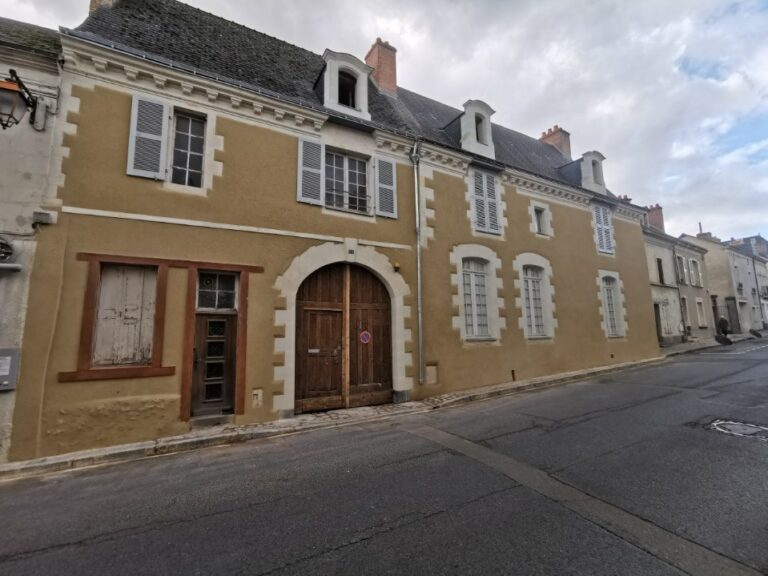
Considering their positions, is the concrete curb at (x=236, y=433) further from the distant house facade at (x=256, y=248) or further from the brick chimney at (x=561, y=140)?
the brick chimney at (x=561, y=140)

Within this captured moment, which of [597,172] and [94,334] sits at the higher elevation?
[597,172]

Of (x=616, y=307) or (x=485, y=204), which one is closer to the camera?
(x=485, y=204)

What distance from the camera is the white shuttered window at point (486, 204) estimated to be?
9938mm

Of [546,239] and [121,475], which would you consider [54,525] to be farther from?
[546,239]

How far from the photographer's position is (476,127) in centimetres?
1106

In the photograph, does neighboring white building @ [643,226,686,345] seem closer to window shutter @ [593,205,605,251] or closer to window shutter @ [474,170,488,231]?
window shutter @ [593,205,605,251]

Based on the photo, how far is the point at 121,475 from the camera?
439 centimetres

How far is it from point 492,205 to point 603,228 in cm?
583

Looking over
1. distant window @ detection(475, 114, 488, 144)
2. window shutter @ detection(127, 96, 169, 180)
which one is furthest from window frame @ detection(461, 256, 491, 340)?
window shutter @ detection(127, 96, 169, 180)

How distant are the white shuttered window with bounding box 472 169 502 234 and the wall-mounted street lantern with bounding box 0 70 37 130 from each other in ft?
29.3

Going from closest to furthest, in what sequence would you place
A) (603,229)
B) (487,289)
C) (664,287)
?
(487,289)
(603,229)
(664,287)

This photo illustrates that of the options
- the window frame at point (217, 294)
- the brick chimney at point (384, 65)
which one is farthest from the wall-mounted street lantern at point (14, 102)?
the brick chimney at point (384, 65)

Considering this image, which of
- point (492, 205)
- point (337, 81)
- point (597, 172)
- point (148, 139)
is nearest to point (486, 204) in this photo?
point (492, 205)

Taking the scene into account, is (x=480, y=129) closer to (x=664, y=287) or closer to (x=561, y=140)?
(x=561, y=140)
